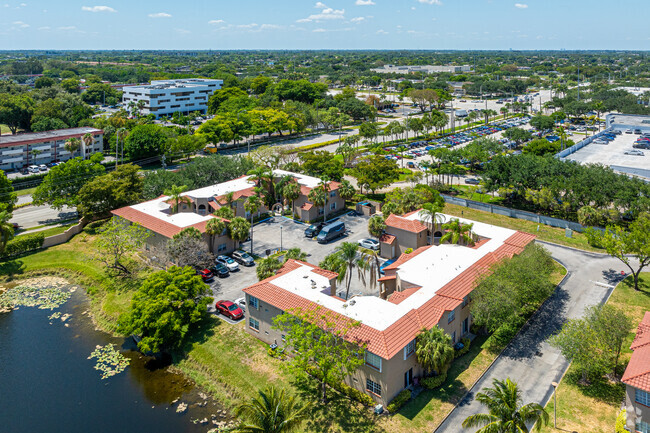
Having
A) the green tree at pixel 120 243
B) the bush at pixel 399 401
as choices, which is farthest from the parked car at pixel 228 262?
the bush at pixel 399 401

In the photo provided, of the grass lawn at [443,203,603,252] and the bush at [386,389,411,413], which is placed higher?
the grass lawn at [443,203,603,252]

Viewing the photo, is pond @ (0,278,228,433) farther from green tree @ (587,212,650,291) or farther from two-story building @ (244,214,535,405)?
green tree @ (587,212,650,291)

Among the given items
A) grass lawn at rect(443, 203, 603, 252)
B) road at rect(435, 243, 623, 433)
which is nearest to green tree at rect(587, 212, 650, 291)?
road at rect(435, 243, 623, 433)

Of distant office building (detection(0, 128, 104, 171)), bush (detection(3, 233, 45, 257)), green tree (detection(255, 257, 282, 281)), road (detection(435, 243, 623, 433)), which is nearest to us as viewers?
road (detection(435, 243, 623, 433))

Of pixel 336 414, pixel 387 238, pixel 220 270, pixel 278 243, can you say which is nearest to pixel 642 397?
pixel 336 414

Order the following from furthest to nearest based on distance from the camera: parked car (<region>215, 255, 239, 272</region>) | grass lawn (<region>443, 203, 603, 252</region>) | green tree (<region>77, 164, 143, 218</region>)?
green tree (<region>77, 164, 143, 218</region>)
grass lawn (<region>443, 203, 603, 252</region>)
parked car (<region>215, 255, 239, 272</region>)

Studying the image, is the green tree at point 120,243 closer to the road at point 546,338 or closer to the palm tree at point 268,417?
the palm tree at point 268,417

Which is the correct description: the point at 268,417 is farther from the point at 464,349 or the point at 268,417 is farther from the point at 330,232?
the point at 330,232

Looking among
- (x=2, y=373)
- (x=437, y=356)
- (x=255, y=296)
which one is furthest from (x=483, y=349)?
(x=2, y=373)

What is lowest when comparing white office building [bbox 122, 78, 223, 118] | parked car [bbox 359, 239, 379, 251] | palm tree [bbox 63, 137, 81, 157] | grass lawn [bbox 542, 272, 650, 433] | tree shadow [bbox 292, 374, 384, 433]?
tree shadow [bbox 292, 374, 384, 433]

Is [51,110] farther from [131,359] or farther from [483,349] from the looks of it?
[483,349]
